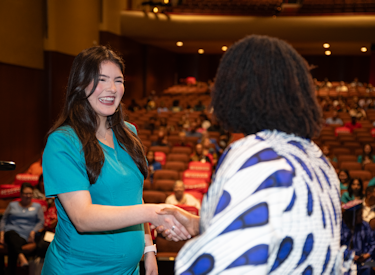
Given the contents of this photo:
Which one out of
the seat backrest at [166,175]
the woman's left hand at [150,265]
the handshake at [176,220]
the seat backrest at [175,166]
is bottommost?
the seat backrest at [166,175]

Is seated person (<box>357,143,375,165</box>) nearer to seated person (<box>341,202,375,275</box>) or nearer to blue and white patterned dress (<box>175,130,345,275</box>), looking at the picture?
seated person (<box>341,202,375,275</box>)

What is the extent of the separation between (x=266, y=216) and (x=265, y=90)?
263 millimetres

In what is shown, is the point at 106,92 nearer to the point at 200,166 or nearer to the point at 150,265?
the point at 150,265

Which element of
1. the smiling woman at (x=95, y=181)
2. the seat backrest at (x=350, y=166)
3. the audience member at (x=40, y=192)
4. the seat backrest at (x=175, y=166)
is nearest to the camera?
the smiling woman at (x=95, y=181)

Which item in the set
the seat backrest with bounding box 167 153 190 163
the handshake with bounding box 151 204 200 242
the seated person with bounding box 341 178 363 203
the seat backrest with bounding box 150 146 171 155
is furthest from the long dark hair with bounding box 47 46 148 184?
the seat backrest with bounding box 150 146 171 155

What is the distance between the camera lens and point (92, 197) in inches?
49.4

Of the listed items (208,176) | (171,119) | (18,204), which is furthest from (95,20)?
(18,204)

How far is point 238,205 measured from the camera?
733 millimetres

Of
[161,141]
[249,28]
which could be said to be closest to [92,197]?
[161,141]

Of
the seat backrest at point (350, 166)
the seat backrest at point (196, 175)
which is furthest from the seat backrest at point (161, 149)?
the seat backrest at point (350, 166)

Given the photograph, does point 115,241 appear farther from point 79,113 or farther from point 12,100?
point 12,100

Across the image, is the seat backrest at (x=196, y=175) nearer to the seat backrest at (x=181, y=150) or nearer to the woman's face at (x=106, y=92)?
the seat backrest at (x=181, y=150)

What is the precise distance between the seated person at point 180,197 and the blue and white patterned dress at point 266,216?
4141 mm

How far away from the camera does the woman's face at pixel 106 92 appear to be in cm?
134
